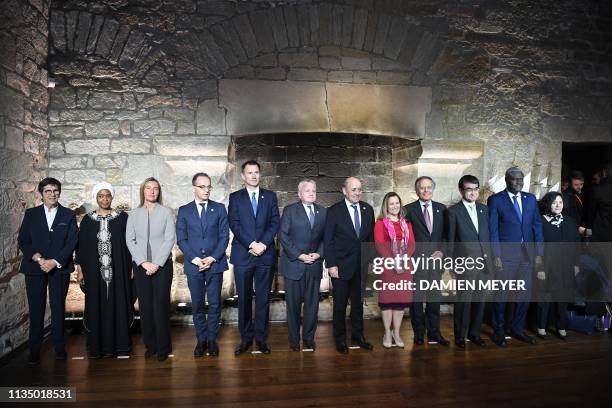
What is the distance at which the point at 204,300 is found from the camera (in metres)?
3.43

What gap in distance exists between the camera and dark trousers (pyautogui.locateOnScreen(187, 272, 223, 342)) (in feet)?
11.1

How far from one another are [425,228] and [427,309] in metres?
0.77

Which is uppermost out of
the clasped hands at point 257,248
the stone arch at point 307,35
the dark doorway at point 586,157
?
the stone arch at point 307,35

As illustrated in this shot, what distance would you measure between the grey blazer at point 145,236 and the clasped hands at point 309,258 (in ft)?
3.55

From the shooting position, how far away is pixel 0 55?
348 centimetres

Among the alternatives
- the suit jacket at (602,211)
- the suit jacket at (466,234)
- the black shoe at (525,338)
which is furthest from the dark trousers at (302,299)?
the suit jacket at (602,211)

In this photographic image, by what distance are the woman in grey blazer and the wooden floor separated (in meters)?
0.27

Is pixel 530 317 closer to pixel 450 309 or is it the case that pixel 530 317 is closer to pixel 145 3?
pixel 450 309

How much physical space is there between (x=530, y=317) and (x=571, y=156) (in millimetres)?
2722

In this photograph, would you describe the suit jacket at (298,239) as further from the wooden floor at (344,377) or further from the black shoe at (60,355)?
the black shoe at (60,355)

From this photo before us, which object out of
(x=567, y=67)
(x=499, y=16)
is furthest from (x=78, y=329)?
(x=567, y=67)

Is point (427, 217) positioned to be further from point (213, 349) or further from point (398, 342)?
point (213, 349)

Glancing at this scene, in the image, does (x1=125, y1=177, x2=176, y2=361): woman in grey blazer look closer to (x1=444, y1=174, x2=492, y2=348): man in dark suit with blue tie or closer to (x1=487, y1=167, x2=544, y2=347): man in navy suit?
(x1=444, y1=174, x2=492, y2=348): man in dark suit with blue tie

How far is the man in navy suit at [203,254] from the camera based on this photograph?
3.39m
